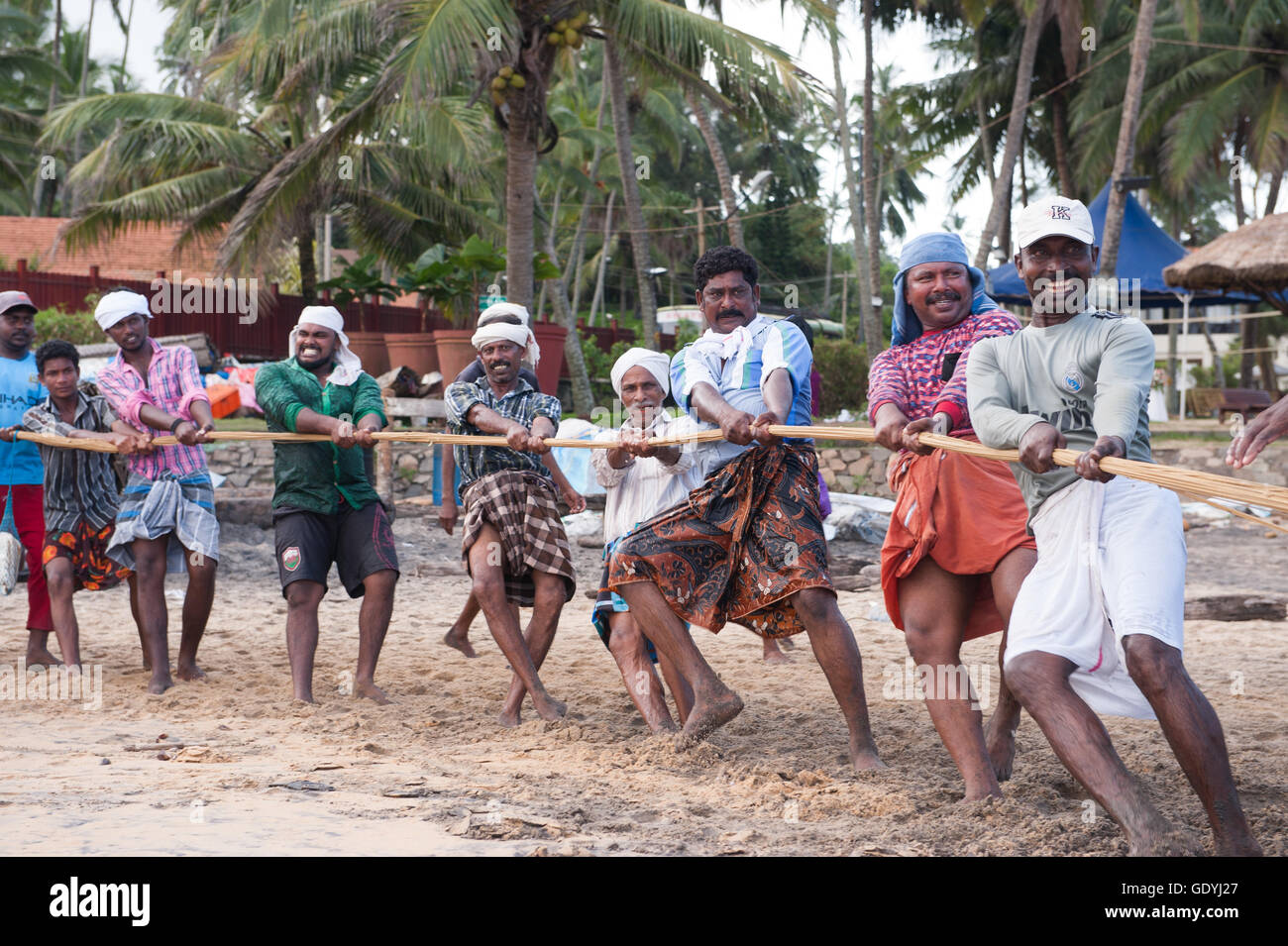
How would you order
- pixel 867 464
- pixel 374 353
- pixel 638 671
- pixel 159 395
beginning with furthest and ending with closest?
pixel 867 464 < pixel 374 353 < pixel 159 395 < pixel 638 671

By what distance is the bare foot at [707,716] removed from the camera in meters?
4.11

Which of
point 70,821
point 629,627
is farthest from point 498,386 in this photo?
point 70,821

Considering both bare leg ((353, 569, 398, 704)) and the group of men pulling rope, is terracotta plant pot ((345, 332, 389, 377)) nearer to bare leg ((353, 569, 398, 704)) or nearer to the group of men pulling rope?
the group of men pulling rope

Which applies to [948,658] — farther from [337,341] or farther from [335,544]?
[337,341]

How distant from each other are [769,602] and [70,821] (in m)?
2.14

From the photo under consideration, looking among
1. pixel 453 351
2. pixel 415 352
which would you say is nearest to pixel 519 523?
pixel 453 351

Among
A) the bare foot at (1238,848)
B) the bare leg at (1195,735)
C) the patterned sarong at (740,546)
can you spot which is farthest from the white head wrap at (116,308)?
the bare foot at (1238,848)

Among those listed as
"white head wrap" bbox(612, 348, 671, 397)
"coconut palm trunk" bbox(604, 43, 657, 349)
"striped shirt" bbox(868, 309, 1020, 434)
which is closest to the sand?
"striped shirt" bbox(868, 309, 1020, 434)

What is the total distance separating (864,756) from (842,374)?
1790 cm

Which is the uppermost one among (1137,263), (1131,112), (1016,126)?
(1016,126)

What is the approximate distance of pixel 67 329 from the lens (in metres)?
16.4

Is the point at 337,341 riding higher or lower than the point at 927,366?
higher

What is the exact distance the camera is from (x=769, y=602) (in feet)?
13.5

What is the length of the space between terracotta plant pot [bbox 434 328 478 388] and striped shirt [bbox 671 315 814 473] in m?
8.00
